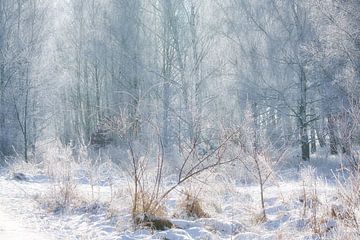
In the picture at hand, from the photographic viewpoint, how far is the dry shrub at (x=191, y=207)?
7703 millimetres

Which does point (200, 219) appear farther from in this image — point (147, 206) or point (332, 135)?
point (332, 135)

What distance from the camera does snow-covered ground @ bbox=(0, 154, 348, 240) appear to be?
6.67 meters

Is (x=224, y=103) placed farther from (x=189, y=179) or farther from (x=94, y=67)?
(x=189, y=179)

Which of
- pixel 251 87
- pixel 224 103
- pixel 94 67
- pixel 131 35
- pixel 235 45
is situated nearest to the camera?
pixel 251 87

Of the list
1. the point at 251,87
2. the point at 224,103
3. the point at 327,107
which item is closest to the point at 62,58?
the point at 224,103

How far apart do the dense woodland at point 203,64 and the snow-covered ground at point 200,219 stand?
221 inches

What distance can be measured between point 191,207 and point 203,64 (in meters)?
16.0

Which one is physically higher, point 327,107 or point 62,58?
point 62,58

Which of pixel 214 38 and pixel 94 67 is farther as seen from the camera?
pixel 94 67

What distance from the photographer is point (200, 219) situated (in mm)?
7309

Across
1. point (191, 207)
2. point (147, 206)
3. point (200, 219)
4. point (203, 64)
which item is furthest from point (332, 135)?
point (147, 206)

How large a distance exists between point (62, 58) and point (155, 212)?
24.8 meters

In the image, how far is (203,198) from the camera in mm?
8109

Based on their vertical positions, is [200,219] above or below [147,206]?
below
